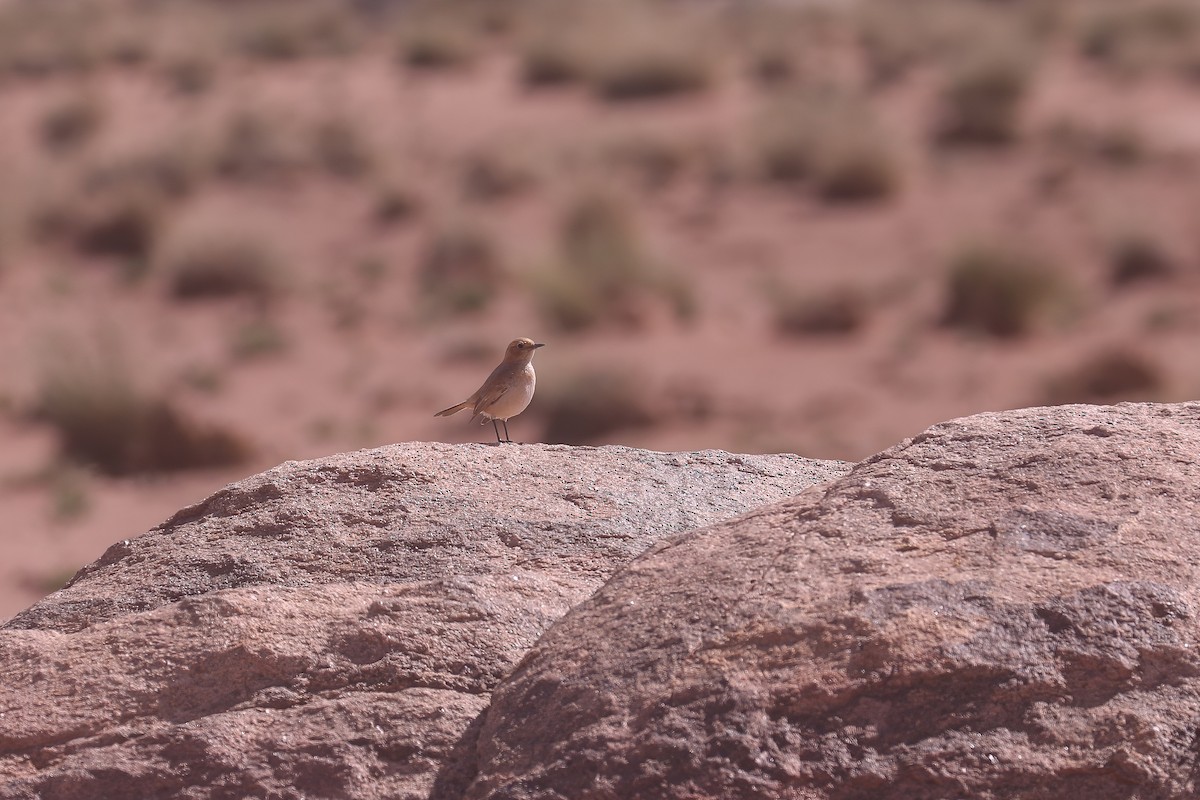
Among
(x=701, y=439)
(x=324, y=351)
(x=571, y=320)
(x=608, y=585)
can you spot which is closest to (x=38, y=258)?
(x=324, y=351)

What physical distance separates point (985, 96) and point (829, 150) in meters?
3.91

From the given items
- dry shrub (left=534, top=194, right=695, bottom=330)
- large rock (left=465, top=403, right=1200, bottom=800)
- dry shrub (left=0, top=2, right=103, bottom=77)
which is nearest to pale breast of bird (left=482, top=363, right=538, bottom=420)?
large rock (left=465, top=403, right=1200, bottom=800)

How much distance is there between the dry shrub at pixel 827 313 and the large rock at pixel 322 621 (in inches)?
465

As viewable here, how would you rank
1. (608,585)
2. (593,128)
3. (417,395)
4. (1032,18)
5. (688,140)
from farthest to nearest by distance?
(1032,18), (593,128), (688,140), (417,395), (608,585)

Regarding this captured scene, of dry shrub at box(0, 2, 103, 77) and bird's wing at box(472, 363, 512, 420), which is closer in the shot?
bird's wing at box(472, 363, 512, 420)

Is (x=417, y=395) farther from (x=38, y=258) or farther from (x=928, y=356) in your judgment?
(x=38, y=258)

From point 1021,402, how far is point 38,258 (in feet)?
44.3

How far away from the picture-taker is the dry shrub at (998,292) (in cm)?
1584

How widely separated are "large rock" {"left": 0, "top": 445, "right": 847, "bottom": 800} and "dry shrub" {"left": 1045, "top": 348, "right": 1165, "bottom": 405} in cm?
1011

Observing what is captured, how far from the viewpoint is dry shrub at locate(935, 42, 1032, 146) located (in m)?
22.3

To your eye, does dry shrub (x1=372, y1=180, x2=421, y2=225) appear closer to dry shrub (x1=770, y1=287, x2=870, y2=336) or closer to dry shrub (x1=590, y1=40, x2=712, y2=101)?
dry shrub (x1=590, y1=40, x2=712, y2=101)

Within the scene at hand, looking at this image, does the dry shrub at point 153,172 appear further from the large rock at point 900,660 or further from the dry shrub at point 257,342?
the large rock at point 900,660

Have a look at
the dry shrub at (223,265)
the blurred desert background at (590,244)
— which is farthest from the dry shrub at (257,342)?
the dry shrub at (223,265)

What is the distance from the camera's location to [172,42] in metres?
33.9
